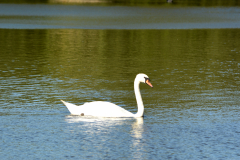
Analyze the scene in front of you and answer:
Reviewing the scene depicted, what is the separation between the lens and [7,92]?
60.6 feet

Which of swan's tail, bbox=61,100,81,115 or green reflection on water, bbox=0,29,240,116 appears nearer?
swan's tail, bbox=61,100,81,115

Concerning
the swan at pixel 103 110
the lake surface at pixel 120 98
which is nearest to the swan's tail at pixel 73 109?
the swan at pixel 103 110

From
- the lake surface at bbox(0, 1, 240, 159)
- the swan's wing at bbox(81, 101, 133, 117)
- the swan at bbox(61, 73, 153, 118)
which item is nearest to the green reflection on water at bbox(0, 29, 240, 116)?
the lake surface at bbox(0, 1, 240, 159)

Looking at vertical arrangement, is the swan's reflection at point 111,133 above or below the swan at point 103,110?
below

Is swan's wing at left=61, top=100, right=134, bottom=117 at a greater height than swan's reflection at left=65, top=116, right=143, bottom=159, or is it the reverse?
swan's wing at left=61, top=100, right=134, bottom=117

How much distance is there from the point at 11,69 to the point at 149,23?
117ft

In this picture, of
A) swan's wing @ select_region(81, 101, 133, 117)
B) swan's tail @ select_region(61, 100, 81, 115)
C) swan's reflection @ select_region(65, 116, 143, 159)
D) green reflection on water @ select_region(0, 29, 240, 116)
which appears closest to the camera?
swan's reflection @ select_region(65, 116, 143, 159)

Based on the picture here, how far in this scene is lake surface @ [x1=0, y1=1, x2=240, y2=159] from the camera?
1156 cm

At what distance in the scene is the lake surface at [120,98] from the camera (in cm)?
1156

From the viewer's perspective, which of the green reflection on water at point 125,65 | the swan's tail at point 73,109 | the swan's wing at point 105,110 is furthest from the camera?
the green reflection on water at point 125,65

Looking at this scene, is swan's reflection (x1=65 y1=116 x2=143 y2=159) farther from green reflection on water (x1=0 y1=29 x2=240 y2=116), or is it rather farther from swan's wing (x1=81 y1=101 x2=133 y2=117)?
green reflection on water (x1=0 y1=29 x2=240 y2=116)

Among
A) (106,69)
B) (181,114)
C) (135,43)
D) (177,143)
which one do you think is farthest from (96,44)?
(177,143)

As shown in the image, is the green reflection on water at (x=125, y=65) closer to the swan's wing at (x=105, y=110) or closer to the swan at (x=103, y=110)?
the swan at (x=103, y=110)

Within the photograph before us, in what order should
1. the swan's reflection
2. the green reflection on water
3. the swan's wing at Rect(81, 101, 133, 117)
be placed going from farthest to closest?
the green reflection on water, the swan's wing at Rect(81, 101, 133, 117), the swan's reflection
